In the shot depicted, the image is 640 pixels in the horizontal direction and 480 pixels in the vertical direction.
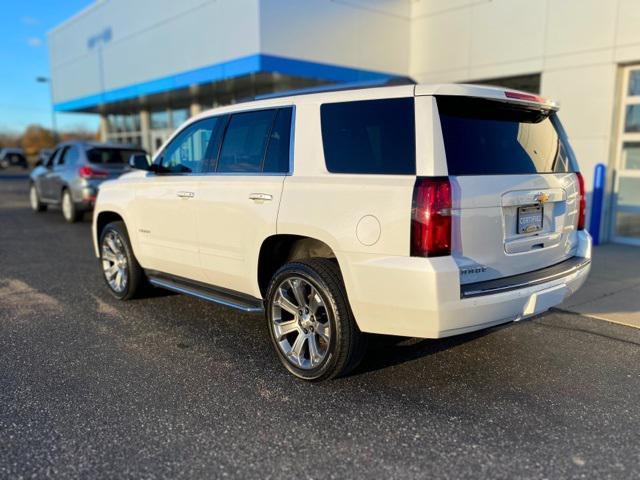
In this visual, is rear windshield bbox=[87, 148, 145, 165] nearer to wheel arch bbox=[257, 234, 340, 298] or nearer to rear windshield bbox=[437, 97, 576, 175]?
wheel arch bbox=[257, 234, 340, 298]

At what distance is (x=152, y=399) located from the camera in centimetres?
343

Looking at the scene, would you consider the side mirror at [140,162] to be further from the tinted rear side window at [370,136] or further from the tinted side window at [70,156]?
the tinted side window at [70,156]

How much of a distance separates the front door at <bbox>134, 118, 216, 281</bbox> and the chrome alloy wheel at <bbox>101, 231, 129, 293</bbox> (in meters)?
0.39

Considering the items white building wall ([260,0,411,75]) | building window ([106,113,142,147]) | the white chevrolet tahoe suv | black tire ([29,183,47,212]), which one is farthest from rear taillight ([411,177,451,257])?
building window ([106,113,142,147])

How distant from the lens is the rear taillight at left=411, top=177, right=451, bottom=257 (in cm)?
301

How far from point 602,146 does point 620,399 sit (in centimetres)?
707

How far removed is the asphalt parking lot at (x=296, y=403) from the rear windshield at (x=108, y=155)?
6700 mm

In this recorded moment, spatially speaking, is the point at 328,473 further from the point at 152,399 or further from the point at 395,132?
the point at 395,132

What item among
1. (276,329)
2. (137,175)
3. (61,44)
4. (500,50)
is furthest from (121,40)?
(276,329)

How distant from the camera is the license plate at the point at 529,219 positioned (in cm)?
341

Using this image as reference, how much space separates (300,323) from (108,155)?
9124 mm

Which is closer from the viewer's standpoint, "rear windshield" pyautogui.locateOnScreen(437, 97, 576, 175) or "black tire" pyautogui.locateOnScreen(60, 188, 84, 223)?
"rear windshield" pyautogui.locateOnScreen(437, 97, 576, 175)

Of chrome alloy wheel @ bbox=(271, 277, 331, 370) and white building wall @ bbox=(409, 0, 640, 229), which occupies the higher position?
white building wall @ bbox=(409, 0, 640, 229)

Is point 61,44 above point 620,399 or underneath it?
above
